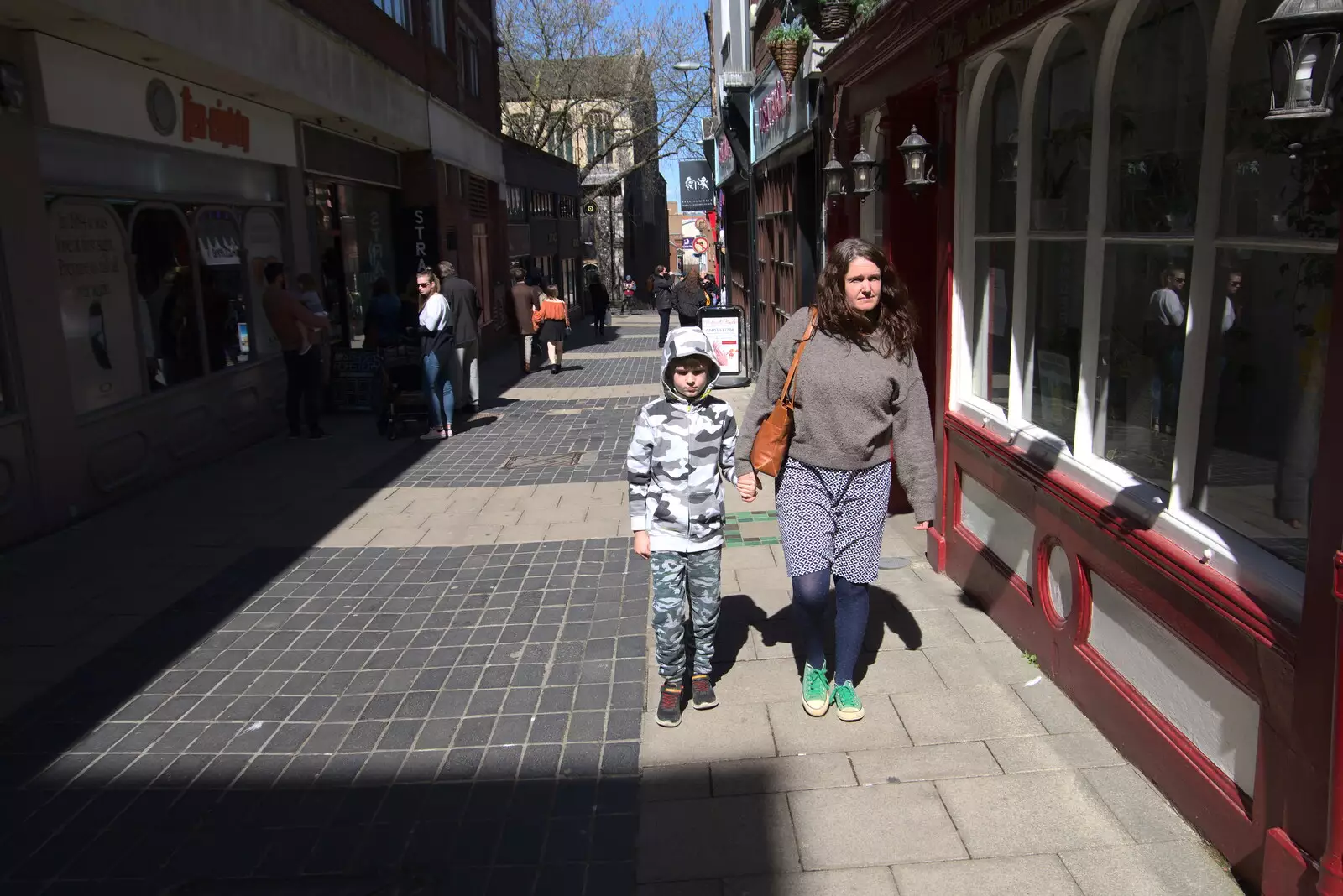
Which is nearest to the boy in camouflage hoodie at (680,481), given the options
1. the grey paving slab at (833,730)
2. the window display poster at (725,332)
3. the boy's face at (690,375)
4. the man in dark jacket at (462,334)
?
the boy's face at (690,375)

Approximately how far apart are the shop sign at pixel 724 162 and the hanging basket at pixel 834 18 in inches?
359

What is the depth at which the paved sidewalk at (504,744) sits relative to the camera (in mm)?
3316

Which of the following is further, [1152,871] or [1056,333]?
[1056,333]

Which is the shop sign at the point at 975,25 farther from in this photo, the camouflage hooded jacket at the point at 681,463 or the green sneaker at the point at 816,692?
the green sneaker at the point at 816,692

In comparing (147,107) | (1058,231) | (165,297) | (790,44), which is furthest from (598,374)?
(1058,231)

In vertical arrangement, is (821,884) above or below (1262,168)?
below

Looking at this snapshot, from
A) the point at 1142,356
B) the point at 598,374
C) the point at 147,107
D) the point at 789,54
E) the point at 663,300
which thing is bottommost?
the point at 598,374

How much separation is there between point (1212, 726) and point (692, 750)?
1.80 metres

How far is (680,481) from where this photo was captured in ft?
13.3

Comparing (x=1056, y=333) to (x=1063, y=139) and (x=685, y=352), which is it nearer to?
(x=1063, y=139)

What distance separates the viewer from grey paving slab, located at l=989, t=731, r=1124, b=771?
3.80m

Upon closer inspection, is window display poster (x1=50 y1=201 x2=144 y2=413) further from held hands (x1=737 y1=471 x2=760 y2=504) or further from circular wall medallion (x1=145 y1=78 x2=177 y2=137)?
held hands (x1=737 y1=471 x2=760 y2=504)

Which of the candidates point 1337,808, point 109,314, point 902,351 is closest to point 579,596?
point 902,351

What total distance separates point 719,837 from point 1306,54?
8.85 feet
